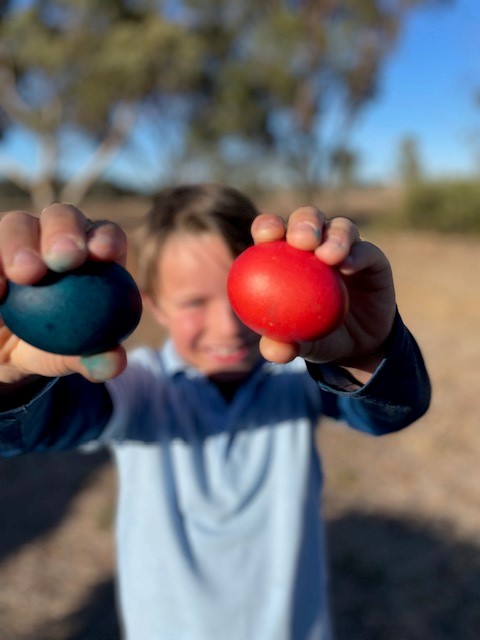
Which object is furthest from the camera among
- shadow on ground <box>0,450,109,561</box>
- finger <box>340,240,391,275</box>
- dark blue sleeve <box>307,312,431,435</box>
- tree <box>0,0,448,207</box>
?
tree <box>0,0,448,207</box>

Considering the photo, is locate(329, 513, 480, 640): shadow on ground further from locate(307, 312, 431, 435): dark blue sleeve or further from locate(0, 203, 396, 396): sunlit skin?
locate(0, 203, 396, 396): sunlit skin

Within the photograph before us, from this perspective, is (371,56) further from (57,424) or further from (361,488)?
(57,424)

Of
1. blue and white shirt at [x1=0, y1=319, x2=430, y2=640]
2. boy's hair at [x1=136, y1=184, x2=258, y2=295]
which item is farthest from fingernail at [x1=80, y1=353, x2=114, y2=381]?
boy's hair at [x1=136, y1=184, x2=258, y2=295]

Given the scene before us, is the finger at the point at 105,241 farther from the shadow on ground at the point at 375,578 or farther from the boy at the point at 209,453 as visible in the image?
the shadow on ground at the point at 375,578

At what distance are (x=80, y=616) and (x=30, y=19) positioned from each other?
49.2ft

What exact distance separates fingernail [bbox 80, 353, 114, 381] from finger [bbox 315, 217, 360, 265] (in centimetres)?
28

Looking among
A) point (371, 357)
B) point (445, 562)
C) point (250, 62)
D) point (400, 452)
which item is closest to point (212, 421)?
point (371, 357)

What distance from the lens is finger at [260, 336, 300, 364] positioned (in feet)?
2.39

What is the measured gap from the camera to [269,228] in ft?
2.44

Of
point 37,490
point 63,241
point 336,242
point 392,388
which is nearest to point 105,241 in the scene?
point 63,241

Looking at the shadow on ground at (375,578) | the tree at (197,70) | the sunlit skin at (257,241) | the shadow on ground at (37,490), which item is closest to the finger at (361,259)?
the sunlit skin at (257,241)

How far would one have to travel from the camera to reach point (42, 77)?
49.0 ft

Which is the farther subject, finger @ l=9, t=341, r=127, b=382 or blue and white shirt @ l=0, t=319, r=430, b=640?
blue and white shirt @ l=0, t=319, r=430, b=640

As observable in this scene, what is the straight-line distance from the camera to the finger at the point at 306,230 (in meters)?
0.72
